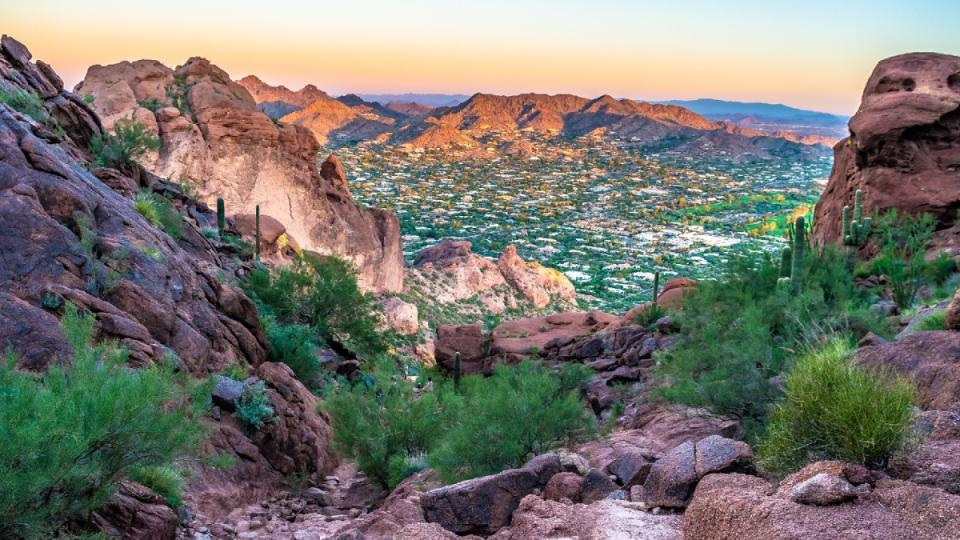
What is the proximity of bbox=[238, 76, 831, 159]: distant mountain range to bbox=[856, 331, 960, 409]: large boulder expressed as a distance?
5044 inches

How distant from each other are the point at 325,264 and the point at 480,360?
263 inches

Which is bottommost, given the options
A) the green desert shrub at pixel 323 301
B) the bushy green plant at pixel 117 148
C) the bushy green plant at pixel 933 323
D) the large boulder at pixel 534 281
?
the large boulder at pixel 534 281

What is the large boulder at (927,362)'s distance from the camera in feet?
26.8

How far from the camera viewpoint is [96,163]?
18.0 meters

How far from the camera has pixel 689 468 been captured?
294 inches

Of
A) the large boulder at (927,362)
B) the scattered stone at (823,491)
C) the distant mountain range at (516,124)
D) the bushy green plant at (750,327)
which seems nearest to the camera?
the scattered stone at (823,491)

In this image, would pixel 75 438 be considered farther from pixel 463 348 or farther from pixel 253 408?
pixel 463 348

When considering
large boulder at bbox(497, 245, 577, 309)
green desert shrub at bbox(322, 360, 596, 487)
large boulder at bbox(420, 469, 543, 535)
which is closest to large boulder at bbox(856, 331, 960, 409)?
large boulder at bbox(420, 469, 543, 535)

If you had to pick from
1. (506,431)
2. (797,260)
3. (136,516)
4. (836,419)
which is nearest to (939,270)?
(797,260)

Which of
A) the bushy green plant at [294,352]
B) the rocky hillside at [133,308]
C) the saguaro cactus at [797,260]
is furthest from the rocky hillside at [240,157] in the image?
the saguaro cactus at [797,260]

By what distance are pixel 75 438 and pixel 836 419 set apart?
5912 millimetres

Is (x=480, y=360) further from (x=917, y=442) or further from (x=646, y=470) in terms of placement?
(x=917, y=442)

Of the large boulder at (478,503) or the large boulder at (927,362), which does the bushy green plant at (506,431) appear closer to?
the large boulder at (478,503)

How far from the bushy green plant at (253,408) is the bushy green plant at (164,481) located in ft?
12.3
